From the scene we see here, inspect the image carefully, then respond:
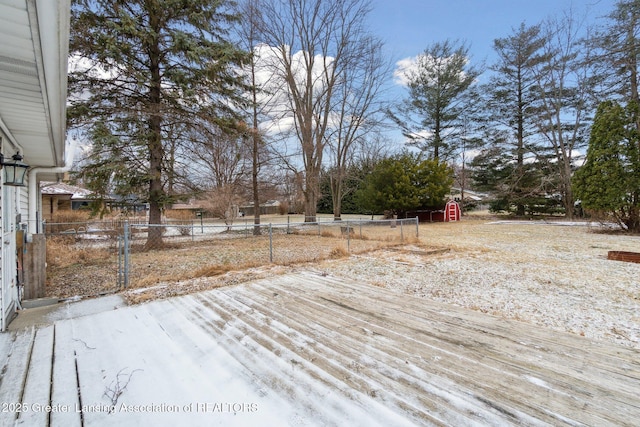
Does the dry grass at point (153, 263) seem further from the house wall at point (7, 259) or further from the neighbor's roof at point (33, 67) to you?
the neighbor's roof at point (33, 67)

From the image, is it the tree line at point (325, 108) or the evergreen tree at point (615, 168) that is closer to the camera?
the tree line at point (325, 108)

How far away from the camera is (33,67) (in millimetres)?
1853

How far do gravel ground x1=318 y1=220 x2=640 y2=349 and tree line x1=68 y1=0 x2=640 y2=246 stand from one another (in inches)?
256

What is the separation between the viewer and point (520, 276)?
5367 millimetres

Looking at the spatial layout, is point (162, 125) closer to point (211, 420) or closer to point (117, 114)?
point (117, 114)

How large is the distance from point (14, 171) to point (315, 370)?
4.03 m

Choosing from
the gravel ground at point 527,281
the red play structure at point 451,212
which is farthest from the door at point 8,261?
the red play structure at point 451,212

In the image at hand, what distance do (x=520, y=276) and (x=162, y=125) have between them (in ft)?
33.2

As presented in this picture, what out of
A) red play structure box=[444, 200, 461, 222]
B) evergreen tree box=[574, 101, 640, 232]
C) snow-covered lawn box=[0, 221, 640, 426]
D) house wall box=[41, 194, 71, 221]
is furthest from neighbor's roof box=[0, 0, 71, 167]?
red play structure box=[444, 200, 461, 222]

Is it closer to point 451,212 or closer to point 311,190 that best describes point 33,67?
point 311,190

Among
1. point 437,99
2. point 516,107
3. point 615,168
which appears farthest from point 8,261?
point 516,107

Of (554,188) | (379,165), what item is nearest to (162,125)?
(379,165)

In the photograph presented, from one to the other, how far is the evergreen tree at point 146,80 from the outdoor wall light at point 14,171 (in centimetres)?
515

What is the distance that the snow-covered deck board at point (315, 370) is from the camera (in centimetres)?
182
